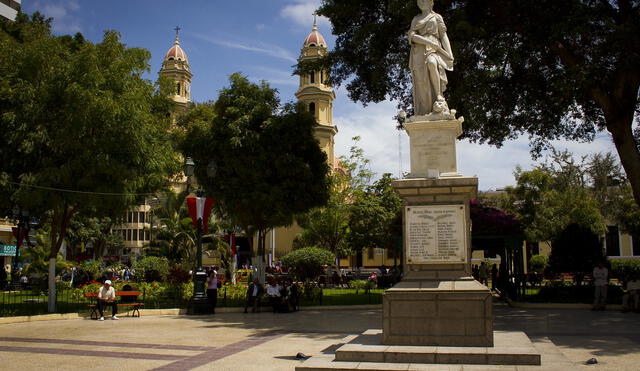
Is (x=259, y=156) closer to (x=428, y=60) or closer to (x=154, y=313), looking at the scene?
(x=154, y=313)

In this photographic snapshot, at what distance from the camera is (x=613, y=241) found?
5041 centimetres

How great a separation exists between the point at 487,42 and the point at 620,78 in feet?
13.3

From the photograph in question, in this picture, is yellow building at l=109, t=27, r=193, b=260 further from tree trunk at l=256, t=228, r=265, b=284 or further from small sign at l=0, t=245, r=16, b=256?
tree trunk at l=256, t=228, r=265, b=284

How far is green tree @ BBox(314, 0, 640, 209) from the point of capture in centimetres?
1589

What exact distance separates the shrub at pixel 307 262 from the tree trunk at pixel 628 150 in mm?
17274

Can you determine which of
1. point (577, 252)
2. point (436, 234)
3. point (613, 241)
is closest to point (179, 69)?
point (613, 241)

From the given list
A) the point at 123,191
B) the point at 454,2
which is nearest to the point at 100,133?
the point at 123,191

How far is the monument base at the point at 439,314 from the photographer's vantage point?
8.42 meters

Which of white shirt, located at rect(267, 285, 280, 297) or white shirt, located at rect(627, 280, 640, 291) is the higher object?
white shirt, located at rect(627, 280, 640, 291)

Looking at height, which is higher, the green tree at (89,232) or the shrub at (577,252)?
the green tree at (89,232)

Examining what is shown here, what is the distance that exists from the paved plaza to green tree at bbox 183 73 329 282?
7.10 m

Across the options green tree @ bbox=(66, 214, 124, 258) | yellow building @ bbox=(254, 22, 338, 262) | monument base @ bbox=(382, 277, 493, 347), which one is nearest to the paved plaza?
monument base @ bbox=(382, 277, 493, 347)

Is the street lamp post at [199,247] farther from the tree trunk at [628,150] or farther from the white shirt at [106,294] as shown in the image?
the tree trunk at [628,150]

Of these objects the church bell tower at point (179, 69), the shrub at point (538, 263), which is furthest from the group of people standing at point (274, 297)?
the church bell tower at point (179, 69)
